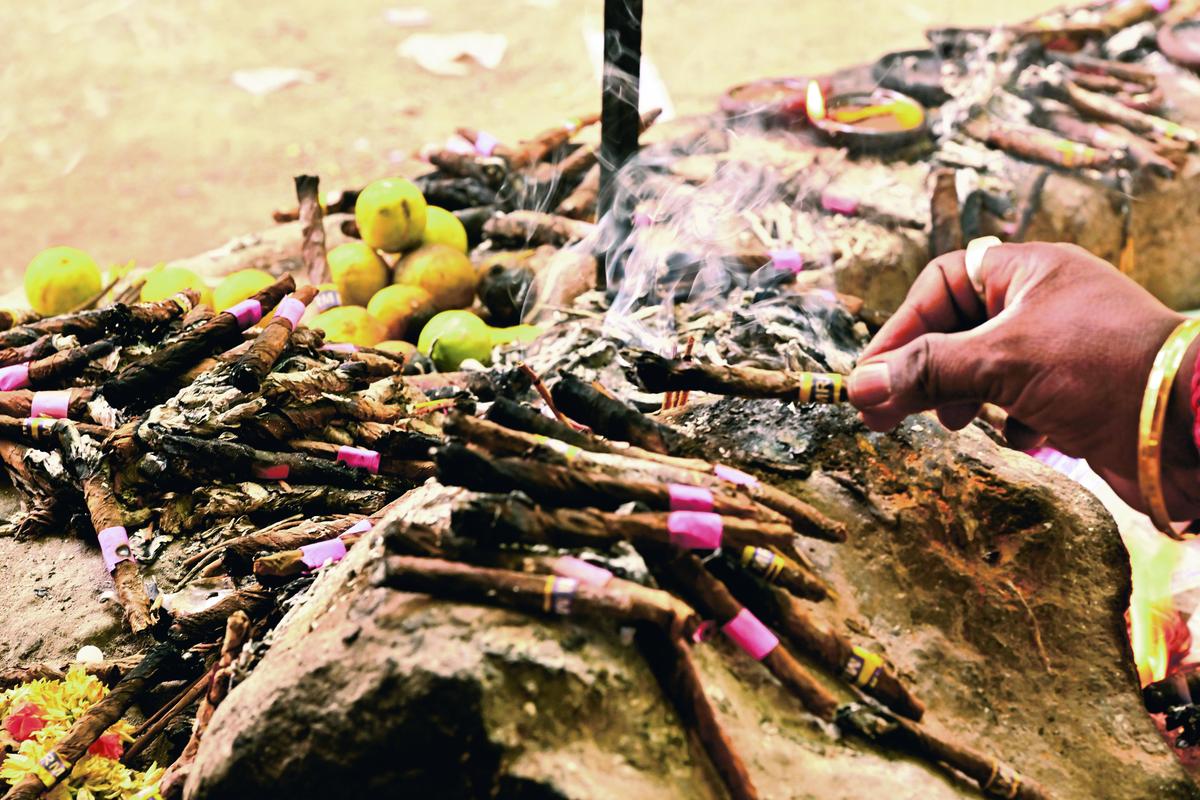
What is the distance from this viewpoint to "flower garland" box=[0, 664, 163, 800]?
235 centimetres

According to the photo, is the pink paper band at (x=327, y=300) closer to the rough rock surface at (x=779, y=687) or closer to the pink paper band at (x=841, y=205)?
the rough rock surface at (x=779, y=687)

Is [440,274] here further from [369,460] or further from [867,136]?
[867,136]

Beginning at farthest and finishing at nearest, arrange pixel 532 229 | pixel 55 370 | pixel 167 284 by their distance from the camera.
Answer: pixel 532 229
pixel 167 284
pixel 55 370

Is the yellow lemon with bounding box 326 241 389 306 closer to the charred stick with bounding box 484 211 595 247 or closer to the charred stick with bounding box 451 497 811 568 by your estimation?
the charred stick with bounding box 484 211 595 247

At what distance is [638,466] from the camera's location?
2203mm

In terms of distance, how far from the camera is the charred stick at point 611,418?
2.48 metres

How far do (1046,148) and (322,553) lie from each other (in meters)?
5.26

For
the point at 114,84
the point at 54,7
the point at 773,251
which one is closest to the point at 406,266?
the point at 773,251

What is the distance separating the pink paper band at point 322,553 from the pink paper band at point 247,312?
1170 millimetres

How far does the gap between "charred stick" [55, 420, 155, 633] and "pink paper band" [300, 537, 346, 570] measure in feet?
1.63

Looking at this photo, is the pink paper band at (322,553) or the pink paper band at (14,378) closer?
the pink paper band at (322,553)

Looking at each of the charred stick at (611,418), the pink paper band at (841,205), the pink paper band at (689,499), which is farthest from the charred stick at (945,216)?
the pink paper band at (689,499)

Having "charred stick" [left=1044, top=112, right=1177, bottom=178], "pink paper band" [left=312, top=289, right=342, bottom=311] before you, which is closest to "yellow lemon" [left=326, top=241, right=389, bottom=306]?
"pink paper band" [left=312, top=289, right=342, bottom=311]

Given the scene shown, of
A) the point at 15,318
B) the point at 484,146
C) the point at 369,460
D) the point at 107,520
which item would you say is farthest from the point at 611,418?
the point at 484,146
